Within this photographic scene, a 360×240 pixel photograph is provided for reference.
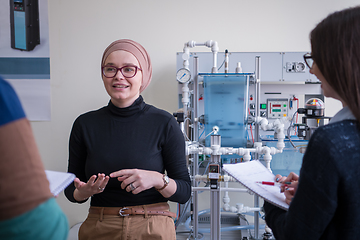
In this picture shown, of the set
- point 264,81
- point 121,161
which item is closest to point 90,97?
point 264,81

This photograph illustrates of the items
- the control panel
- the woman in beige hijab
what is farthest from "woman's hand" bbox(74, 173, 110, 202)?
the control panel

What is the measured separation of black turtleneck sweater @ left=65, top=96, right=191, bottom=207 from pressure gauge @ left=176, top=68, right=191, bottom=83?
0.92 meters

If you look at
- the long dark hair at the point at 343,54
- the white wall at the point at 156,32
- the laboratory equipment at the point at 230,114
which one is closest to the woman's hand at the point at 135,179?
the long dark hair at the point at 343,54

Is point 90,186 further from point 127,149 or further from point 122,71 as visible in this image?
point 122,71

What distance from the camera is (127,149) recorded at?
103 centimetres

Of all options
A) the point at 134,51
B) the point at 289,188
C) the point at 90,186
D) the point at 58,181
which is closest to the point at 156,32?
the point at 134,51

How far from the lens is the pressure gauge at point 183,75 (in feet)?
6.56

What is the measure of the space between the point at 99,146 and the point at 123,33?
1.84 meters

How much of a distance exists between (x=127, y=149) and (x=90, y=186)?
0.19 meters

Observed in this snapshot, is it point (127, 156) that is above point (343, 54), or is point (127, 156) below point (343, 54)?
below

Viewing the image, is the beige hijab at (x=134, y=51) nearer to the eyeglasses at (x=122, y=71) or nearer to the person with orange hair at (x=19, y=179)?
the eyeglasses at (x=122, y=71)

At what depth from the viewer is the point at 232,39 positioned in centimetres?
257

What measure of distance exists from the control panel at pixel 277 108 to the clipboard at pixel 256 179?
159 centimetres

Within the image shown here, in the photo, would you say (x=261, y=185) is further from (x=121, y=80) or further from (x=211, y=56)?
(x=211, y=56)
